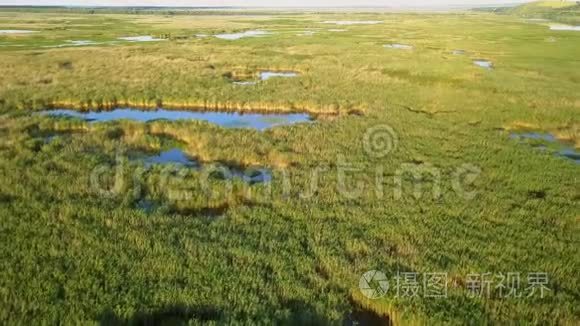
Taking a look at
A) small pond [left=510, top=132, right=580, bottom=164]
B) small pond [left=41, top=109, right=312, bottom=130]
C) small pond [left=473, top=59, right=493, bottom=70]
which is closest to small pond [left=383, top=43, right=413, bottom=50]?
small pond [left=473, top=59, right=493, bottom=70]

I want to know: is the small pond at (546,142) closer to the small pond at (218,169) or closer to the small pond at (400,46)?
the small pond at (218,169)

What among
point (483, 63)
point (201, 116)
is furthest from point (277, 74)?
point (483, 63)

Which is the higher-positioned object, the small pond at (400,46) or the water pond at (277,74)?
the small pond at (400,46)

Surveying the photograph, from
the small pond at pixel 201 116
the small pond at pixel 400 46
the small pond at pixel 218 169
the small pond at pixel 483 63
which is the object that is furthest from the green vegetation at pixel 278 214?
the small pond at pixel 400 46

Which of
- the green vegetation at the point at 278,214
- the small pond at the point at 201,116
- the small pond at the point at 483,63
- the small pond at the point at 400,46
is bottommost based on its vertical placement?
the green vegetation at the point at 278,214

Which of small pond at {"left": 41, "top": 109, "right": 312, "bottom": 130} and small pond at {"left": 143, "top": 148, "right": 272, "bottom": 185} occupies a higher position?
small pond at {"left": 41, "top": 109, "right": 312, "bottom": 130}

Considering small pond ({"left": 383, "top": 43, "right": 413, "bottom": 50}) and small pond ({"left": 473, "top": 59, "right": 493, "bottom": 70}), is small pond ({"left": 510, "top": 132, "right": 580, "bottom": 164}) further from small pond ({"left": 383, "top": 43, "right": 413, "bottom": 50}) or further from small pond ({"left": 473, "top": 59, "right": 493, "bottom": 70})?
small pond ({"left": 383, "top": 43, "right": 413, "bottom": 50})

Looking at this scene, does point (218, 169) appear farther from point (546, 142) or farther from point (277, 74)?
point (277, 74)
